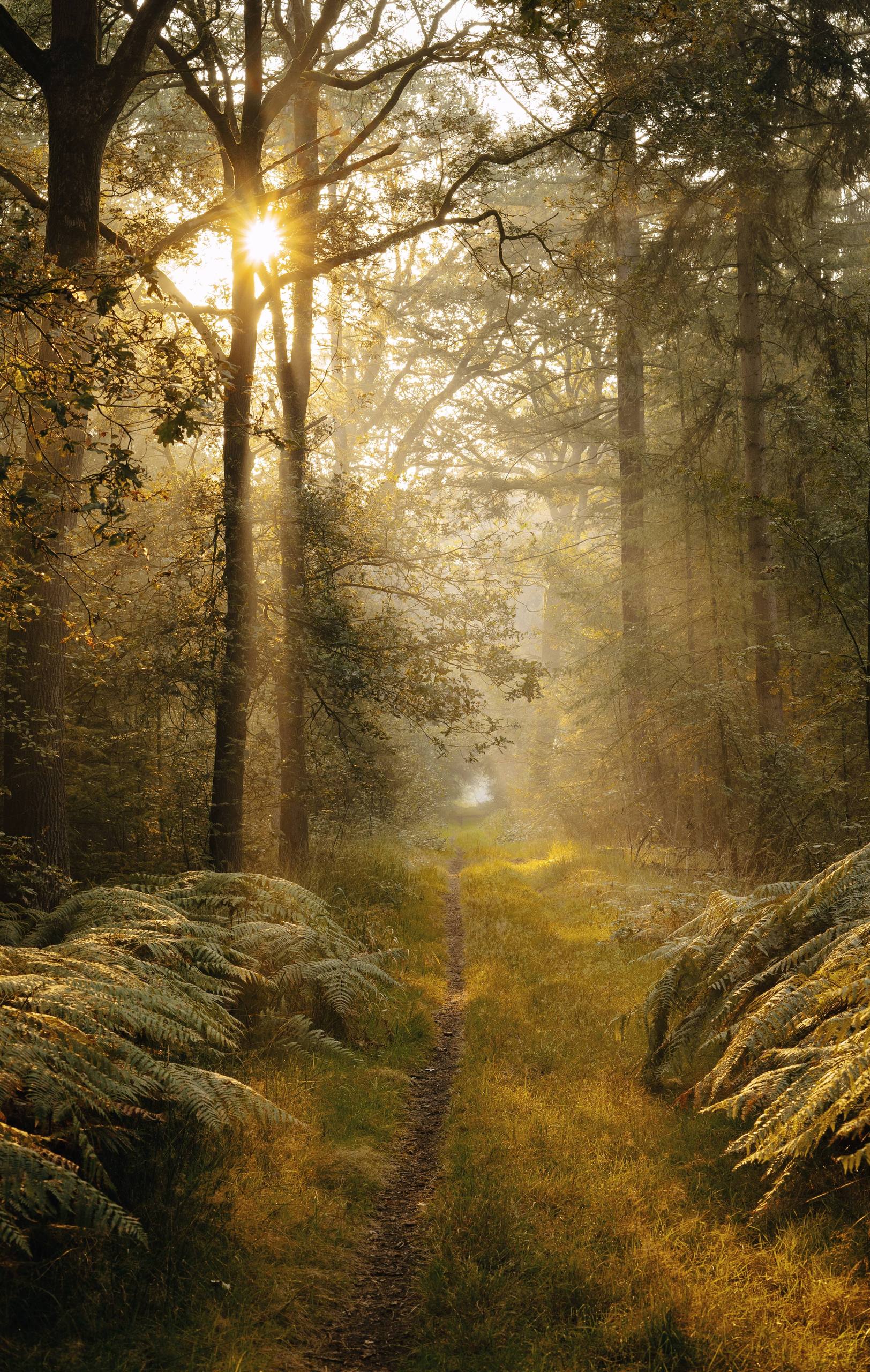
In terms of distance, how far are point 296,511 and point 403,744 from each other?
894cm

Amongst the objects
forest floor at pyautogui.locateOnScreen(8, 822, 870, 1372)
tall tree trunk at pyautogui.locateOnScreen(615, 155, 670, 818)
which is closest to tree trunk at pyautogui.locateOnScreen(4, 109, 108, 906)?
forest floor at pyautogui.locateOnScreen(8, 822, 870, 1372)

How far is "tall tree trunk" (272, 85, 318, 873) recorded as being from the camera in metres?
10.4

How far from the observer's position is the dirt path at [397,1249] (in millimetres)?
3557

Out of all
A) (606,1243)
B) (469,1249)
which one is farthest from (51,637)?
(606,1243)

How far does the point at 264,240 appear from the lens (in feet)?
30.9

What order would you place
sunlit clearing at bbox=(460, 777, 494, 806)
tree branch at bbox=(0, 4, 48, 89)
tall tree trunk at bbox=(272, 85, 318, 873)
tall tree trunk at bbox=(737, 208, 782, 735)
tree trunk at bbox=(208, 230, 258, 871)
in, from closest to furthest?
1. tree branch at bbox=(0, 4, 48, 89)
2. tree trunk at bbox=(208, 230, 258, 871)
3. tall tree trunk at bbox=(272, 85, 318, 873)
4. tall tree trunk at bbox=(737, 208, 782, 735)
5. sunlit clearing at bbox=(460, 777, 494, 806)

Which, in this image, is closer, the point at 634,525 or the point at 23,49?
the point at 23,49

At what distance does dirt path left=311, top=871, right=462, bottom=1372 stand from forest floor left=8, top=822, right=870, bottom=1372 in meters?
0.01

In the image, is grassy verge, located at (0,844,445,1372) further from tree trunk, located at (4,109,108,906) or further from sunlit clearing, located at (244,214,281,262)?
→ sunlit clearing, located at (244,214,281,262)

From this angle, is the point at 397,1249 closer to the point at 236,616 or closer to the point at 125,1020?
the point at 125,1020

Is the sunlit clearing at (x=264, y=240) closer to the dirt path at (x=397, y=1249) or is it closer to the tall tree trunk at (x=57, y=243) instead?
the tall tree trunk at (x=57, y=243)

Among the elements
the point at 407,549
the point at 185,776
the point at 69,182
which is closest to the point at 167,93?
the point at 407,549

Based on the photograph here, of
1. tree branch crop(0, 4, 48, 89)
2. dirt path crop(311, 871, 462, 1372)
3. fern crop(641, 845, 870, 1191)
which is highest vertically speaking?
tree branch crop(0, 4, 48, 89)

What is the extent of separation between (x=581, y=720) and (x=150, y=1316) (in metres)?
15.0
